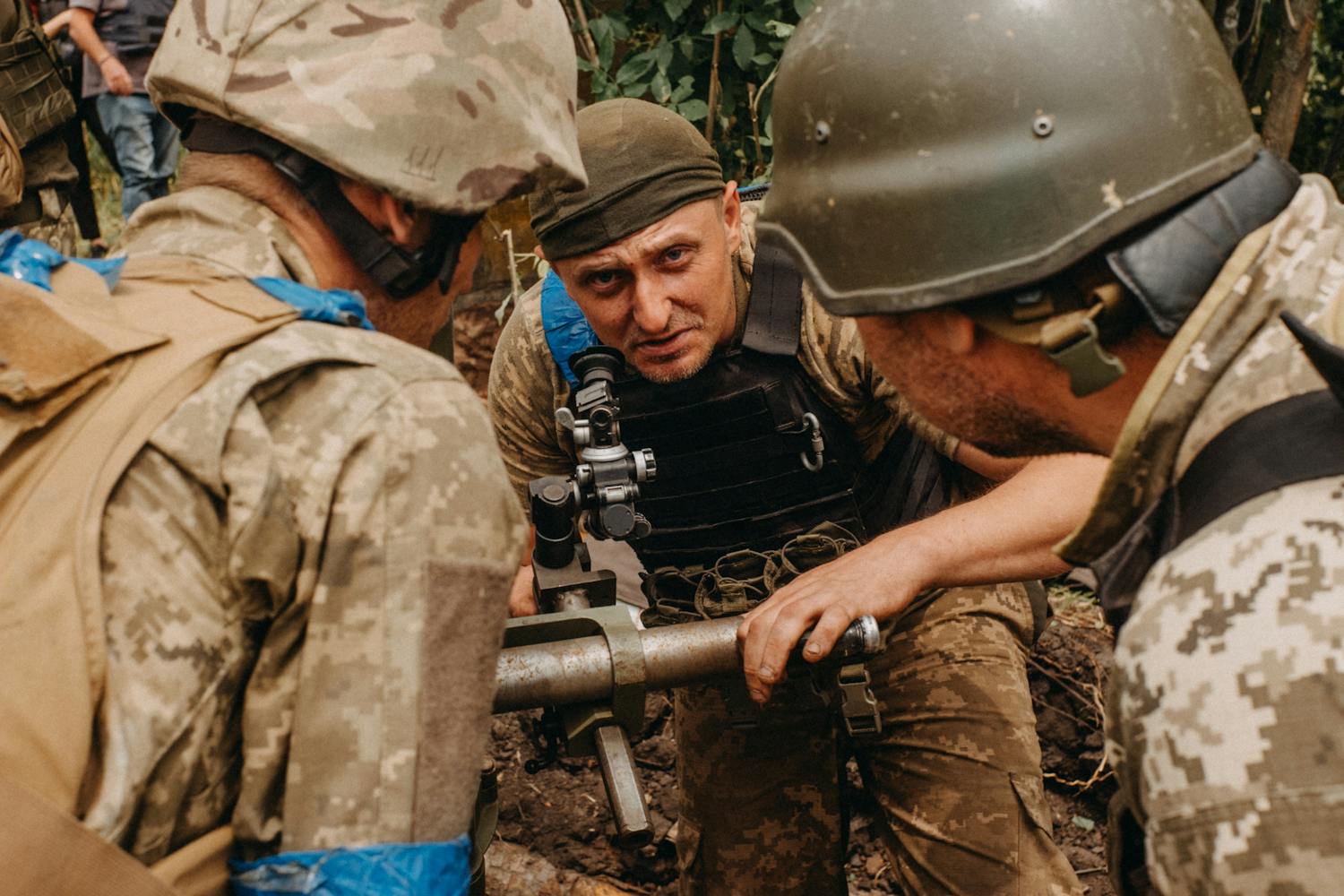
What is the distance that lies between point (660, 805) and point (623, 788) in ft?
7.16

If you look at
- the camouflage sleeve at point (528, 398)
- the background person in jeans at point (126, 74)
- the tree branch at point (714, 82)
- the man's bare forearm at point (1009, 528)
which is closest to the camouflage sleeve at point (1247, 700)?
the man's bare forearm at point (1009, 528)

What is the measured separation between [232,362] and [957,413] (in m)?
1.05

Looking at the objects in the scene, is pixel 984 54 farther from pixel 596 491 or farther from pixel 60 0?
pixel 60 0

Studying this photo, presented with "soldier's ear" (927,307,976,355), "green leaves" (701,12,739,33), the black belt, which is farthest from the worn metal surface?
the black belt

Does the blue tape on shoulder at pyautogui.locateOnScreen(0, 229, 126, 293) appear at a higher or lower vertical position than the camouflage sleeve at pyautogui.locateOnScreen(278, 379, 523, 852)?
higher

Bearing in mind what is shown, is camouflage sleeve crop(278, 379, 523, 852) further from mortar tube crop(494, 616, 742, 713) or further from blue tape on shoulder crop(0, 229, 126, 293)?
mortar tube crop(494, 616, 742, 713)

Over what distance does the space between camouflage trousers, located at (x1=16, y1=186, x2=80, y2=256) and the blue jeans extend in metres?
1.19

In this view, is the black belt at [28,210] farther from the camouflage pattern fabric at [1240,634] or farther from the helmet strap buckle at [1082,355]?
the camouflage pattern fabric at [1240,634]

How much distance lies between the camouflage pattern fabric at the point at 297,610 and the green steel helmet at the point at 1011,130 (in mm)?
722

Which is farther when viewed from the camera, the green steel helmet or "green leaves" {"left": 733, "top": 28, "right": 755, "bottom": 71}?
"green leaves" {"left": 733, "top": 28, "right": 755, "bottom": 71}

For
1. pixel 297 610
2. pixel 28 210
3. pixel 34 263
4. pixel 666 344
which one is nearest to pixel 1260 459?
pixel 297 610

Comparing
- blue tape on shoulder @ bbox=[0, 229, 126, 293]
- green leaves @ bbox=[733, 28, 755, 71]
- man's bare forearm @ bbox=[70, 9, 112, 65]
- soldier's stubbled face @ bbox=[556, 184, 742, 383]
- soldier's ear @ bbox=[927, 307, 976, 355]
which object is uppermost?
blue tape on shoulder @ bbox=[0, 229, 126, 293]

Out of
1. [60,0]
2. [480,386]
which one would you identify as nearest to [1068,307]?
[480,386]

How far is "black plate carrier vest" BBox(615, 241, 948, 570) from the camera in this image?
3.38 metres
